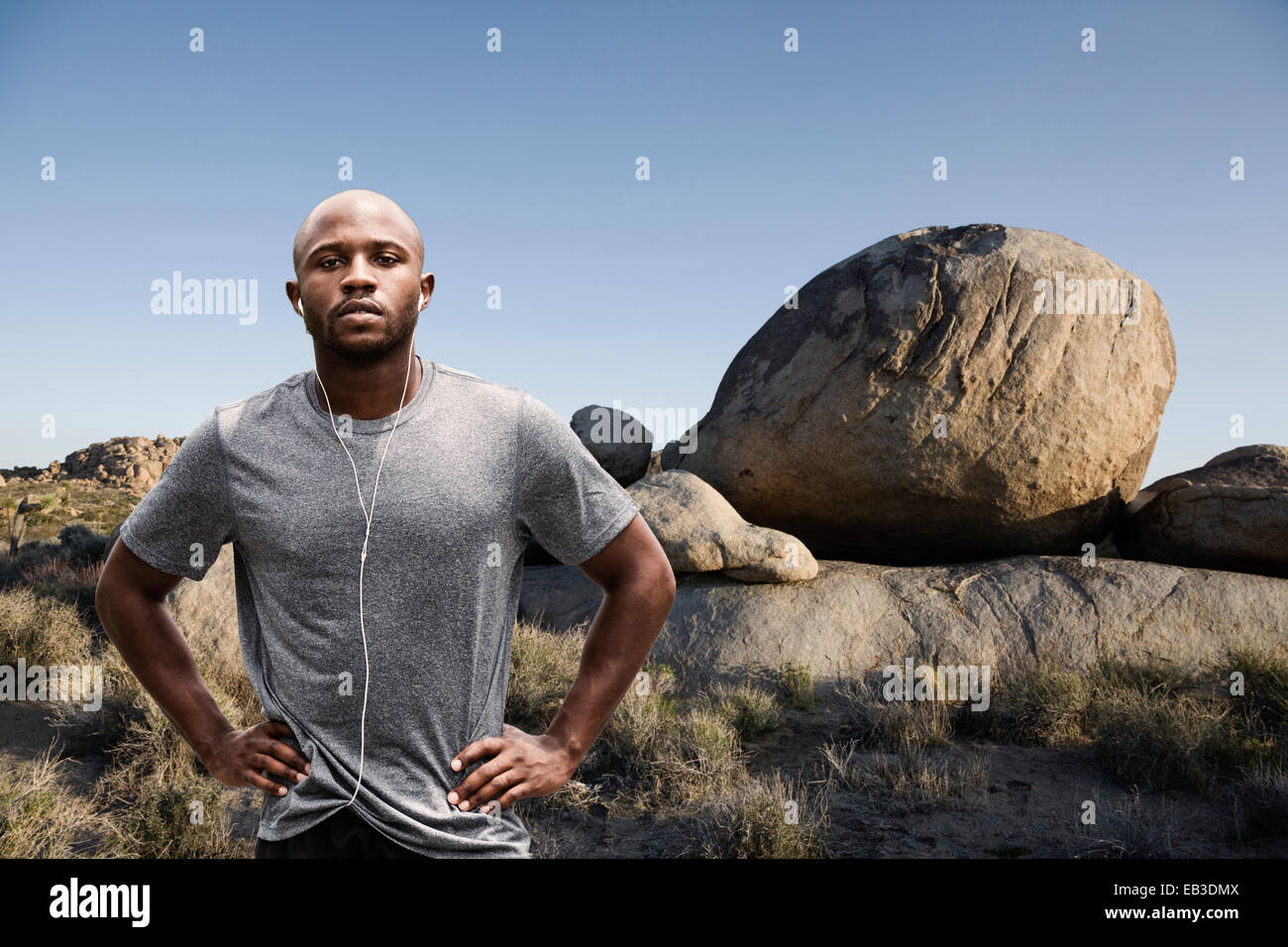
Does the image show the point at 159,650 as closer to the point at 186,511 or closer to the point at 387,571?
the point at 186,511

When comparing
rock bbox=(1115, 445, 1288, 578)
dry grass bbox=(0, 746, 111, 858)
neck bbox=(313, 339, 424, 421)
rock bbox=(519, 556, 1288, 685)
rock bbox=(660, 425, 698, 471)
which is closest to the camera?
neck bbox=(313, 339, 424, 421)

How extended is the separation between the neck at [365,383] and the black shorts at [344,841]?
91cm

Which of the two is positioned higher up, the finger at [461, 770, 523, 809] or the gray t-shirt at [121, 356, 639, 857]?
the gray t-shirt at [121, 356, 639, 857]

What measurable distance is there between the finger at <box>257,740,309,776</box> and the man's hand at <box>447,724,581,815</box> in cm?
33

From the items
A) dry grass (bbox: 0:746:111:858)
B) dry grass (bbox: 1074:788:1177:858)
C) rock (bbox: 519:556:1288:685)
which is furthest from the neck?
rock (bbox: 519:556:1288:685)

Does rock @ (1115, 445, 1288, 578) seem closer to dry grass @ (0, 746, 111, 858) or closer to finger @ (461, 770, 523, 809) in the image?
finger @ (461, 770, 523, 809)

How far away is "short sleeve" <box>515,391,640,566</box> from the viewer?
2.09 meters

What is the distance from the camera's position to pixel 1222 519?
8.74 metres

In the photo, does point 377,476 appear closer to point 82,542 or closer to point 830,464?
point 830,464

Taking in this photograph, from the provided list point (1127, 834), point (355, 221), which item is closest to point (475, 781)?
point (355, 221)

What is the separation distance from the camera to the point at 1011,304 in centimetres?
868

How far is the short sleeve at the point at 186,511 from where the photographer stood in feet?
6.82
